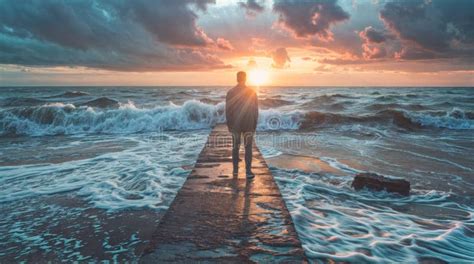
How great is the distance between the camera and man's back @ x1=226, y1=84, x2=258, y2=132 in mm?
5078

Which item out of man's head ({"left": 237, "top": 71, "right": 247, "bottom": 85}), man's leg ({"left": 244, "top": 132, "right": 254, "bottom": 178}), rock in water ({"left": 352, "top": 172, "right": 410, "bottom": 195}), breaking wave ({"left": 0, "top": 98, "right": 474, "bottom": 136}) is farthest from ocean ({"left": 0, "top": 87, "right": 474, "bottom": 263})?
man's head ({"left": 237, "top": 71, "right": 247, "bottom": 85})

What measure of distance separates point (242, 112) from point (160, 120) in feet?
44.9

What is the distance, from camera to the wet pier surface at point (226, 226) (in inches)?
111

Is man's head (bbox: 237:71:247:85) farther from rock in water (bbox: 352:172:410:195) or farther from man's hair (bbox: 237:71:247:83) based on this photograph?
rock in water (bbox: 352:172:410:195)

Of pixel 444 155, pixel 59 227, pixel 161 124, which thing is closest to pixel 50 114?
pixel 161 124

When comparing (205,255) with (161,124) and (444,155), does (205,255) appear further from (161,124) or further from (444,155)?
(161,124)

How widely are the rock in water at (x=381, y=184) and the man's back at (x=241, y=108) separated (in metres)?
2.86

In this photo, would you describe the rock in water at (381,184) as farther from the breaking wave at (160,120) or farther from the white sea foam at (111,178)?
the breaking wave at (160,120)

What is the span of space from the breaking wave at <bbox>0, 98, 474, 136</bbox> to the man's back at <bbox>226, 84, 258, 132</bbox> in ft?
40.6

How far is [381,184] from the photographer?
620 centimetres

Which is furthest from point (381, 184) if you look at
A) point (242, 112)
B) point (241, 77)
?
point (241, 77)

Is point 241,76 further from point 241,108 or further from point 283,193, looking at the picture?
point 283,193

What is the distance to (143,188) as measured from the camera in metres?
6.54

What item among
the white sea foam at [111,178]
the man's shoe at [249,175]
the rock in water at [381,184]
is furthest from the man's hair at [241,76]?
the rock in water at [381,184]
